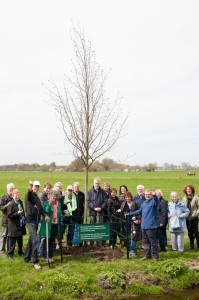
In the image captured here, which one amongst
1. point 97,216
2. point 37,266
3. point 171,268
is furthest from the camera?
point 97,216

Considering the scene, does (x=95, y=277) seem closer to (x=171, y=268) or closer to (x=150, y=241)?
(x=171, y=268)

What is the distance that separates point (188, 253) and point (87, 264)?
338cm

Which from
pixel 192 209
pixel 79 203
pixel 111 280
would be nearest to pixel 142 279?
pixel 111 280

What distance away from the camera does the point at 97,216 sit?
12039 mm

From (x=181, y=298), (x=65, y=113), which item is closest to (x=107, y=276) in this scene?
(x=181, y=298)

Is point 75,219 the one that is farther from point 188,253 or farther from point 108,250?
point 188,253

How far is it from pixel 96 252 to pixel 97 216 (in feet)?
4.31

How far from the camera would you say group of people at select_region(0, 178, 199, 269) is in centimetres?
1004

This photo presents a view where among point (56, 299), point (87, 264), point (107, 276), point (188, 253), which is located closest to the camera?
point (56, 299)


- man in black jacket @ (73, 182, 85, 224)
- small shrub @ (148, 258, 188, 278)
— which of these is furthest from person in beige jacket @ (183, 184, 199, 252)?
man in black jacket @ (73, 182, 85, 224)

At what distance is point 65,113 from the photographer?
1331 centimetres

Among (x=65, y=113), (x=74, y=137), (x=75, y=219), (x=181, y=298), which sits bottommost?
(x=181, y=298)

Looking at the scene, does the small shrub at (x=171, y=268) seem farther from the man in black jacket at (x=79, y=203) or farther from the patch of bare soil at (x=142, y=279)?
the man in black jacket at (x=79, y=203)

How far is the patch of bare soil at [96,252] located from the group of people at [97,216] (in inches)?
Answer: 8.1
